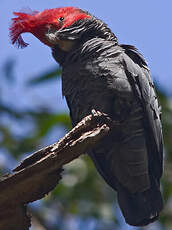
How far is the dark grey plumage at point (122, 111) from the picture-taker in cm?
493

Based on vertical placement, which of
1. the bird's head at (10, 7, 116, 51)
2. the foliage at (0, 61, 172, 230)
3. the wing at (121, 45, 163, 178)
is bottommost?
the foliage at (0, 61, 172, 230)

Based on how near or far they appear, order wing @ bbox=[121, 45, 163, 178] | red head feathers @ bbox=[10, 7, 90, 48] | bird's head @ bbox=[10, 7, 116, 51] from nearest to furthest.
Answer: wing @ bbox=[121, 45, 163, 178] → bird's head @ bbox=[10, 7, 116, 51] → red head feathers @ bbox=[10, 7, 90, 48]

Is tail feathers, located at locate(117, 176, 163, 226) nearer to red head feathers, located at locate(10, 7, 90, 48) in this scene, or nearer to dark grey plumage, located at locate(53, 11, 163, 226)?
dark grey plumage, located at locate(53, 11, 163, 226)

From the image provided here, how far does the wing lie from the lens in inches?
198

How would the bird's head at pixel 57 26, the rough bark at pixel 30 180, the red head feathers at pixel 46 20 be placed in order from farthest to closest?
1. the red head feathers at pixel 46 20
2. the bird's head at pixel 57 26
3. the rough bark at pixel 30 180

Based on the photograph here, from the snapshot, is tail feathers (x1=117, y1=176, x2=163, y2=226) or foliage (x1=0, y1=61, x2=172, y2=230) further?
Answer: foliage (x1=0, y1=61, x2=172, y2=230)

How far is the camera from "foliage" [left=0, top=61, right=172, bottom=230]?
6777 millimetres

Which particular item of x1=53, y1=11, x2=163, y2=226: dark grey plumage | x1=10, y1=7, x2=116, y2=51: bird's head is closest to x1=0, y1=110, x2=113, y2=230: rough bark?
x1=53, y1=11, x2=163, y2=226: dark grey plumage

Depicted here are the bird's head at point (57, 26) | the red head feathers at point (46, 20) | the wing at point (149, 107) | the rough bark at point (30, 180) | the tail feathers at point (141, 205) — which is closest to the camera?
the rough bark at point (30, 180)

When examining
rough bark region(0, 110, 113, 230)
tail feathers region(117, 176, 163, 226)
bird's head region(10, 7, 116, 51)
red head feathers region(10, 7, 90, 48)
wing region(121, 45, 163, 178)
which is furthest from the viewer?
red head feathers region(10, 7, 90, 48)

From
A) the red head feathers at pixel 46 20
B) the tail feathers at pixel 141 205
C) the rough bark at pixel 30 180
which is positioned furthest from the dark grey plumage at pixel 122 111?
the rough bark at pixel 30 180

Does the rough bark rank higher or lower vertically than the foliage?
higher

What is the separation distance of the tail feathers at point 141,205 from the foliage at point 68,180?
155 centimetres

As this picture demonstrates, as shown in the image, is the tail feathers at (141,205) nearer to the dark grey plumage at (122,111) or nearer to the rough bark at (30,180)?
the dark grey plumage at (122,111)
